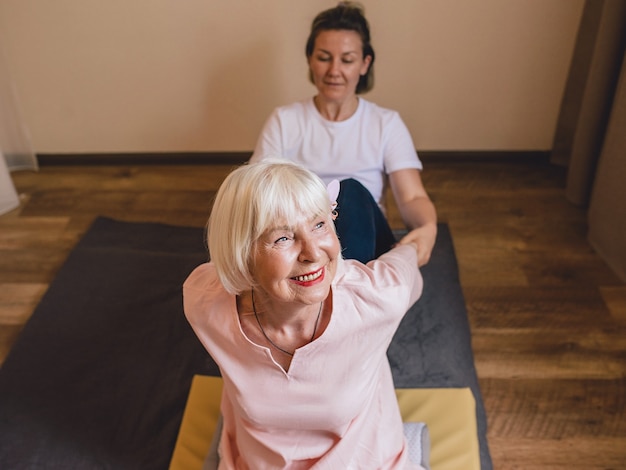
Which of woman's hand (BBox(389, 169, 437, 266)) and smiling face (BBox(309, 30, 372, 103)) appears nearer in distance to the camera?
woman's hand (BBox(389, 169, 437, 266))

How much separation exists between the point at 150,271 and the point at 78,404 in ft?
1.97

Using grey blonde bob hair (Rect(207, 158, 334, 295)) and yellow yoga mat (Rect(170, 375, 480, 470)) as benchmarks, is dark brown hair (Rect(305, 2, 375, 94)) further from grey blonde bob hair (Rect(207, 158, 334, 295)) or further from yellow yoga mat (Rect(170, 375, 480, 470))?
yellow yoga mat (Rect(170, 375, 480, 470))

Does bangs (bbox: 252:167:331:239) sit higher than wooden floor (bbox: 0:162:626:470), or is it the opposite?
bangs (bbox: 252:167:331:239)

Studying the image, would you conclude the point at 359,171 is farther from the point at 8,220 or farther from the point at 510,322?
the point at 8,220

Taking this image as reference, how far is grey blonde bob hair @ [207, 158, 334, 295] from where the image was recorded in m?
1.03

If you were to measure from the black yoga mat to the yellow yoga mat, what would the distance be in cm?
6

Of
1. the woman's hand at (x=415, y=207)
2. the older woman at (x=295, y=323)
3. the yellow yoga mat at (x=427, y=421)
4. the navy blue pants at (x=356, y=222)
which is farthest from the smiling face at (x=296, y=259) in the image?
the yellow yoga mat at (x=427, y=421)

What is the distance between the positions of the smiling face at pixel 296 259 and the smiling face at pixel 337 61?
33.1 inches

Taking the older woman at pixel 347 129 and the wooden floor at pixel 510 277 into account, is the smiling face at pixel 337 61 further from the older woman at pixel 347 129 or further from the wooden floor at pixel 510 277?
the wooden floor at pixel 510 277

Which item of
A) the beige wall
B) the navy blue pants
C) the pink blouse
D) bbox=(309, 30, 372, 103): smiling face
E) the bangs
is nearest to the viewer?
the bangs

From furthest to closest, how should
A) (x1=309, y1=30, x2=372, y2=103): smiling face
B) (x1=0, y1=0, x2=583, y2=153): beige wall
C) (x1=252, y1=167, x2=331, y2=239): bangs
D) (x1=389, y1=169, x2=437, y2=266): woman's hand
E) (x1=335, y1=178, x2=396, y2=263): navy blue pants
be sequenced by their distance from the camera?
(x1=0, y1=0, x2=583, y2=153): beige wall < (x1=309, y1=30, x2=372, y2=103): smiling face < (x1=389, y1=169, x2=437, y2=266): woman's hand < (x1=335, y1=178, x2=396, y2=263): navy blue pants < (x1=252, y1=167, x2=331, y2=239): bangs

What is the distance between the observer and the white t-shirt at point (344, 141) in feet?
6.34

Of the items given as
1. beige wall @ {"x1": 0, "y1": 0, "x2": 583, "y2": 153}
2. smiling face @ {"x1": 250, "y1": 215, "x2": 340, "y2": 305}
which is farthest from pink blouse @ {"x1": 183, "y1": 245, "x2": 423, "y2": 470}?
beige wall @ {"x1": 0, "y1": 0, "x2": 583, "y2": 153}

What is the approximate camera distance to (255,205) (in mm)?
1024
